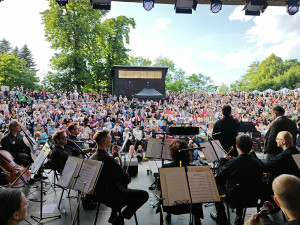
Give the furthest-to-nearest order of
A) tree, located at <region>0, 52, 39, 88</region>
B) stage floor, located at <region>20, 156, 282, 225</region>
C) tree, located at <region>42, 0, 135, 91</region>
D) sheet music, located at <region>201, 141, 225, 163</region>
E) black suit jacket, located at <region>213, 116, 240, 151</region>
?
tree, located at <region>0, 52, 39, 88</region>
tree, located at <region>42, 0, 135, 91</region>
black suit jacket, located at <region>213, 116, 240, 151</region>
sheet music, located at <region>201, 141, 225, 163</region>
stage floor, located at <region>20, 156, 282, 225</region>

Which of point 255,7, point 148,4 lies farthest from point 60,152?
point 255,7

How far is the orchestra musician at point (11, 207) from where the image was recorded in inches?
54.0

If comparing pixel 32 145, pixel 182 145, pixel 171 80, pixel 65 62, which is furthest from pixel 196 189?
pixel 171 80

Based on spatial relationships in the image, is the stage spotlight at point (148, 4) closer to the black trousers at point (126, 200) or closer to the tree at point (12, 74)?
the black trousers at point (126, 200)

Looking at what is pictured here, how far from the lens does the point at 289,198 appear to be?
4.61 feet

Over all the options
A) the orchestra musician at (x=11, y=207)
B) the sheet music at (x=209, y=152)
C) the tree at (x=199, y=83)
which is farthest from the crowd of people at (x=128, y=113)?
the tree at (x=199, y=83)

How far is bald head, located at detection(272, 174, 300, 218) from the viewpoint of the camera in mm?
1381

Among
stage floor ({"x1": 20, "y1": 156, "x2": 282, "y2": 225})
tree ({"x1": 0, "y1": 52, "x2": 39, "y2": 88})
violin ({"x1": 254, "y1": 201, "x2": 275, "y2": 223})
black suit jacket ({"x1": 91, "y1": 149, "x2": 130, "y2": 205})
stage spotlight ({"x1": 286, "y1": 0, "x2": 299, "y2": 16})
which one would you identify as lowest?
stage floor ({"x1": 20, "y1": 156, "x2": 282, "y2": 225})

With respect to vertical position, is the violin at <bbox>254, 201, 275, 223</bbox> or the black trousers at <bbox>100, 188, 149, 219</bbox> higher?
the violin at <bbox>254, 201, 275, 223</bbox>

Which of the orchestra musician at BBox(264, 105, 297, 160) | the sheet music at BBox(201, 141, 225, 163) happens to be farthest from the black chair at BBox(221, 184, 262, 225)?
the orchestra musician at BBox(264, 105, 297, 160)

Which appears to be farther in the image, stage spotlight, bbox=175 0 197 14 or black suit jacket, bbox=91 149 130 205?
stage spotlight, bbox=175 0 197 14

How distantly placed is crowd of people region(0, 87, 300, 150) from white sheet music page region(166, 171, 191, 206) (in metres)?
6.27

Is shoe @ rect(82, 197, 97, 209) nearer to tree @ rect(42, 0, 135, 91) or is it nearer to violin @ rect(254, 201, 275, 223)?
violin @ rect(254, 201, 275, 223)

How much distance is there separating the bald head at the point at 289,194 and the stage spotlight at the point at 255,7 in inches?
238
